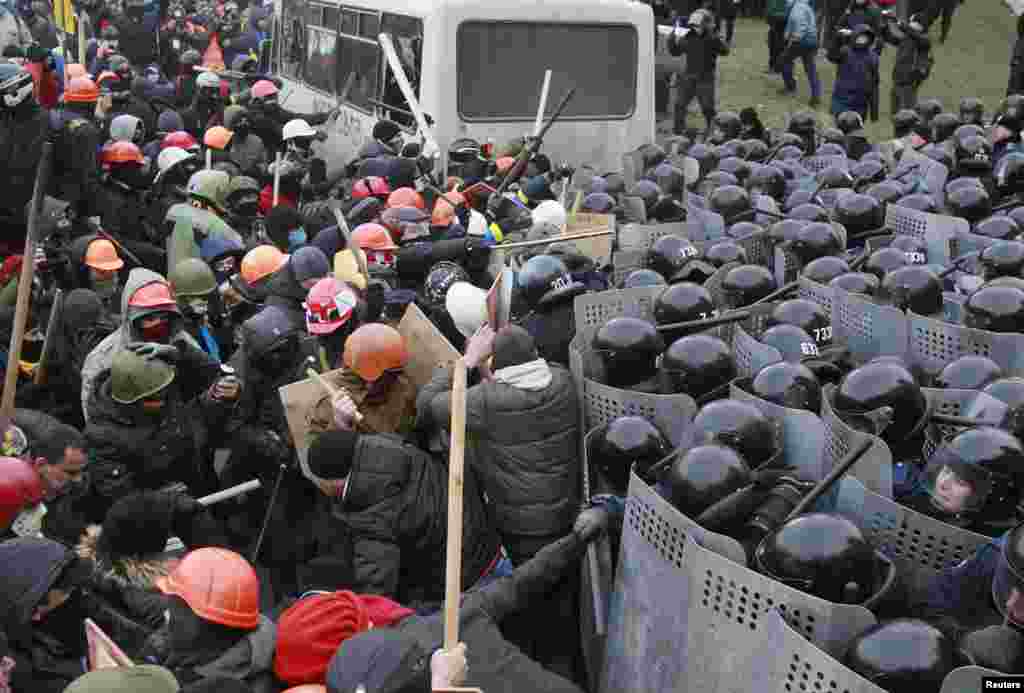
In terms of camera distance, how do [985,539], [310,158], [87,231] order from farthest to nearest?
[310,158] → [87,231] → [985,539]

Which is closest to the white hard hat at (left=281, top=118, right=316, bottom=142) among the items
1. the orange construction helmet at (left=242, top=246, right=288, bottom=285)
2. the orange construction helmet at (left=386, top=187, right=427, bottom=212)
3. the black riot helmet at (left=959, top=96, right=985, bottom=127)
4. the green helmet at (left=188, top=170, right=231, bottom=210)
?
the green helmet at (left=188, top=170, right=231, bottom=210)

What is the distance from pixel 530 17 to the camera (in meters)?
10.4

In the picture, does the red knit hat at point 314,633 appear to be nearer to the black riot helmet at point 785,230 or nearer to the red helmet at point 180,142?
the black riot helmet at point 785,230

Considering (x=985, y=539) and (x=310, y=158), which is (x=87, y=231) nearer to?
(x=310, y=158)

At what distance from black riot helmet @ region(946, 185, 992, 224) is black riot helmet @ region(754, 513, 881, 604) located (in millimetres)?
5274

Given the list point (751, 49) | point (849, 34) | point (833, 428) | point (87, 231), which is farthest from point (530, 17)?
point (751, 49)

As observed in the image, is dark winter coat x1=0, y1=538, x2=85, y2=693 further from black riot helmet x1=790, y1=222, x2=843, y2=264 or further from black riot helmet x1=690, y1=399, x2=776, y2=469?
black riot helmet x1=790, y1=222, x2=843, y2=264

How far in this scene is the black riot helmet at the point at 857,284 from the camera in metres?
5.94

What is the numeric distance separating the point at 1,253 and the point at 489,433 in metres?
4.60

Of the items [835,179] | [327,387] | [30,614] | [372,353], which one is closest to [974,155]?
[835,179]

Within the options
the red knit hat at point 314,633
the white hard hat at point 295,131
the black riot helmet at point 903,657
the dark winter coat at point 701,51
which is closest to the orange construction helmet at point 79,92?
the white hard hat at point 295,131

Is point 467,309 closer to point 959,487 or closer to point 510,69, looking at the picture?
point 959,487

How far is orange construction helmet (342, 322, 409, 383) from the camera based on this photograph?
5.01 metres

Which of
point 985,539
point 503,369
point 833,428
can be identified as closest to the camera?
point 985,539
